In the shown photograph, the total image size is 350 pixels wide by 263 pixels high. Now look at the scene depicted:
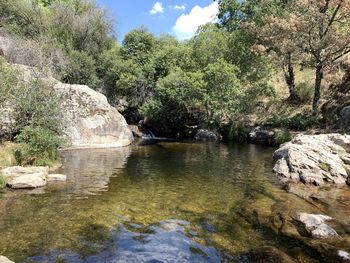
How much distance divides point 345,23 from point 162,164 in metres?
22.5

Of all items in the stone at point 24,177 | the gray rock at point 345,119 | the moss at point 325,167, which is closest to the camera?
the stone at point 24,177

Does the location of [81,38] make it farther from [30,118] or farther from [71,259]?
[71,259]

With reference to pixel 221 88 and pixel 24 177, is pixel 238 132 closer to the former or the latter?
pixel 221 88

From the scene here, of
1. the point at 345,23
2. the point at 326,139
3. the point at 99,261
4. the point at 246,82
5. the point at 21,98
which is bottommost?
the point at 99,261

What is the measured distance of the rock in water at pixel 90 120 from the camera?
28328mm

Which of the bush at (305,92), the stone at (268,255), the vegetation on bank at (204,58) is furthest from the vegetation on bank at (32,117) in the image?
the bush at (305,92)

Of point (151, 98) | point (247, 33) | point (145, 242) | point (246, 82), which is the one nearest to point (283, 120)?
point (246, 82)

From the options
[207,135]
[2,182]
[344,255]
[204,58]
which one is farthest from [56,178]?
[204,58]

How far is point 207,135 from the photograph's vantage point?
3784cm

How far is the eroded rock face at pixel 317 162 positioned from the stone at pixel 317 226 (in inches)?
214

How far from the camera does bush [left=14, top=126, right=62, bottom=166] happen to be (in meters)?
17.9

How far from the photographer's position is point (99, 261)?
8.12 m

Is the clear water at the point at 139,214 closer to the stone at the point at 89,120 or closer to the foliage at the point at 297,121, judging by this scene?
the stone at the point at 89,120

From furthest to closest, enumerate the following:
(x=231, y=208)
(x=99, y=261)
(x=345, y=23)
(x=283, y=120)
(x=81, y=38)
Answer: (x=81, y=38), (x=283, y=120), (x=345, y=23), (x=231, y=208), (x=99, y=261)
